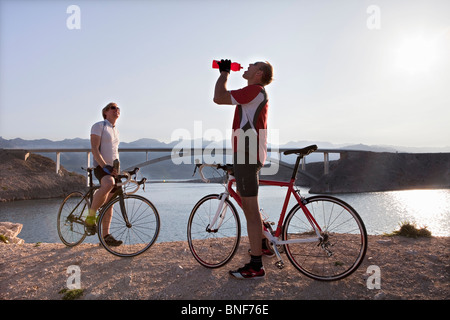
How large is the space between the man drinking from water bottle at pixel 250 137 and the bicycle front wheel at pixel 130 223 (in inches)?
56.7

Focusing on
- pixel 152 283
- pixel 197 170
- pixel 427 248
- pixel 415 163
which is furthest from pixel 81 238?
pixel 415 163

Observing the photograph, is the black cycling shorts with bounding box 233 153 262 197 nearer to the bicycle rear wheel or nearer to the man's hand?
the man's hand

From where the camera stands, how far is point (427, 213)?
34.9 m

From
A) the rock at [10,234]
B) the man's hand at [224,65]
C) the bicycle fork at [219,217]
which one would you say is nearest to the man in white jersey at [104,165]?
the bicycle fork at [219,217]

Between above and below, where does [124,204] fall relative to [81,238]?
above

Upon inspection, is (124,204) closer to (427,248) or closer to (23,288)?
(23,288)

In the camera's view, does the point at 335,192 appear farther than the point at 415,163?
No

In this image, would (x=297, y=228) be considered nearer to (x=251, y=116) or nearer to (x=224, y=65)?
(x=251, y=116)

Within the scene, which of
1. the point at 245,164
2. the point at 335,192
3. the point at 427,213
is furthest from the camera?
the point at 335,192

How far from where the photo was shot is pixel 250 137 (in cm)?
264

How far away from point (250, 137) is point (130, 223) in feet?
6.71
